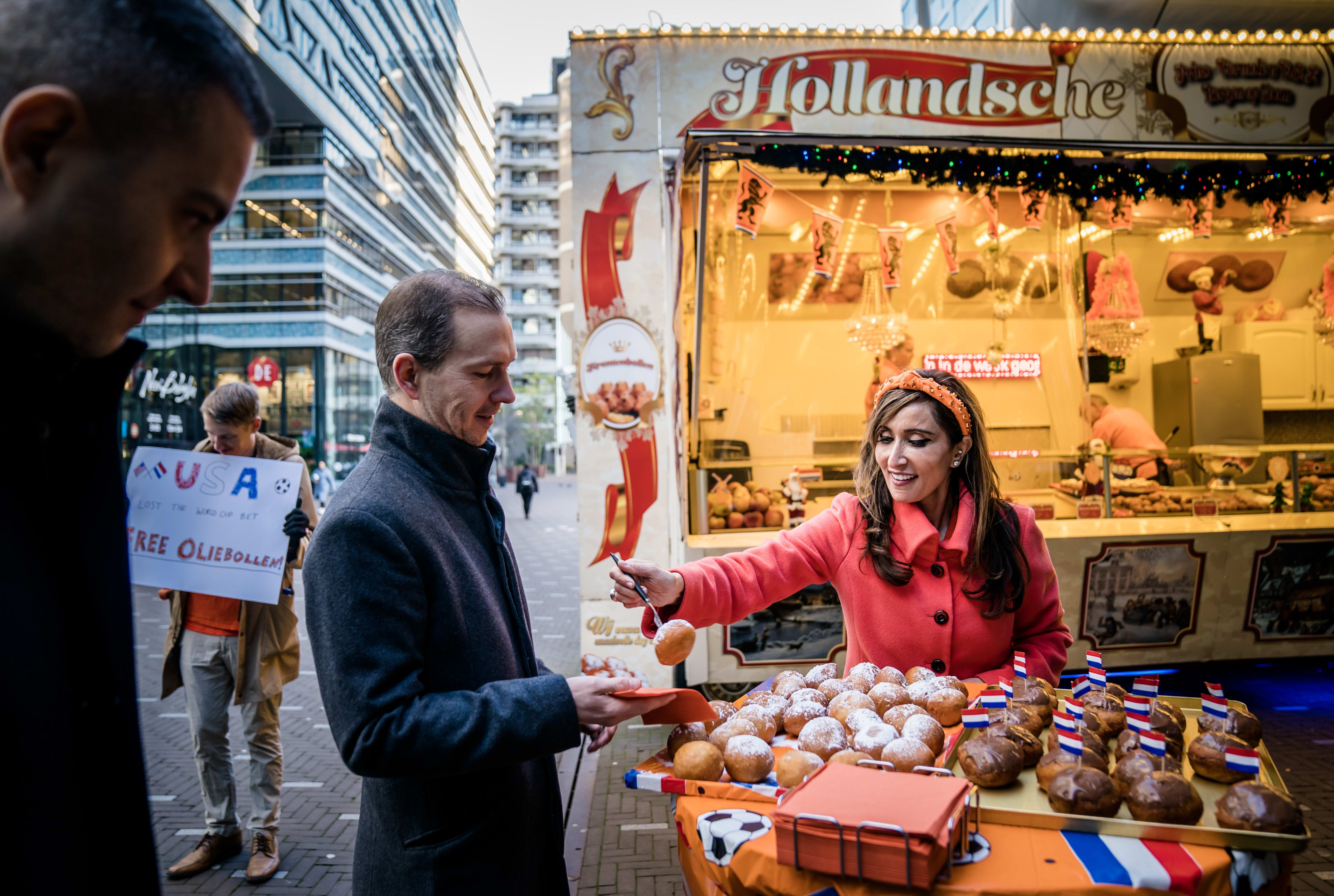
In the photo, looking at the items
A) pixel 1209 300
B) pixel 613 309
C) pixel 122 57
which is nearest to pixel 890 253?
pixel 613 309

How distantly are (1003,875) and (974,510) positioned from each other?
1496mm

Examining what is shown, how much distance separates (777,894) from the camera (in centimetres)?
142

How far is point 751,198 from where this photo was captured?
5859mm

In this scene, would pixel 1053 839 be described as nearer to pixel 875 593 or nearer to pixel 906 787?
pixel 906 787

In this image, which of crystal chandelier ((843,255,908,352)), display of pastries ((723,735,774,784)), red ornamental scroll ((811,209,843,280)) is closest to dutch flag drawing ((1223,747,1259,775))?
display of pastries ((723,735,774,784))

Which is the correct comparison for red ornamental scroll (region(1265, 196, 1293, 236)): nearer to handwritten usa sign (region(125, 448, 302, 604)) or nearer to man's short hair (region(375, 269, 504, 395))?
man's short hair (region(375, 269, 504, 395))

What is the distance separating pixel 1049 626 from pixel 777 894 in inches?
69.0

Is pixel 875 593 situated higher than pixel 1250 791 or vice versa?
pixel 875 593

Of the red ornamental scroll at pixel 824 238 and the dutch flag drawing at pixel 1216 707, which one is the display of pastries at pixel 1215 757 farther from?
the red ornamental scroll at pixel 824 238

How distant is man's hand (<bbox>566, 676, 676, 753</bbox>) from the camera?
159 centimetres

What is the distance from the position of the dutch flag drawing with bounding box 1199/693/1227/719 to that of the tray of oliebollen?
101 mm

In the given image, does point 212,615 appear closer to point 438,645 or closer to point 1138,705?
point 438,645

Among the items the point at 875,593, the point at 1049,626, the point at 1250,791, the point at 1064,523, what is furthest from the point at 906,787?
the point at 1064,523

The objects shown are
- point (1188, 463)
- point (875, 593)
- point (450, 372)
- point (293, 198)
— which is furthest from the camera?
point (293, 198)
